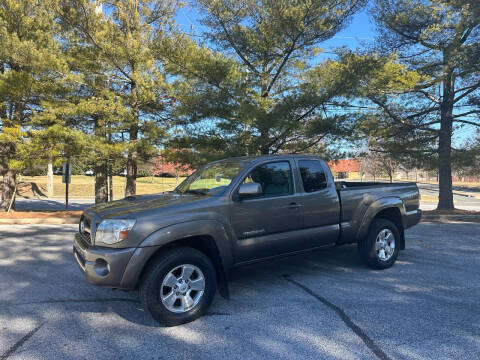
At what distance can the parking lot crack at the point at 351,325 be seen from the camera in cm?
289

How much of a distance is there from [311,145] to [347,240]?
23.4ft

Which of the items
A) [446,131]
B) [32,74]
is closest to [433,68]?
[446,131]

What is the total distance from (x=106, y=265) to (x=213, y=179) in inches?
69.9

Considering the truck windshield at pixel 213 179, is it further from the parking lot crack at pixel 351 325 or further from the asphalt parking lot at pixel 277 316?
the parking lot crack at pixel 351 325

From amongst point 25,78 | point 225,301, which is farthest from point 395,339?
point 25,78

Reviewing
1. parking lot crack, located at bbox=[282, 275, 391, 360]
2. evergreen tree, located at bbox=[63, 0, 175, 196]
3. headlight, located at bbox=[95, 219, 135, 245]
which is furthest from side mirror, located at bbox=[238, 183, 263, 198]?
evergreen tree, located at bbox=[63, 0, 175, 196]

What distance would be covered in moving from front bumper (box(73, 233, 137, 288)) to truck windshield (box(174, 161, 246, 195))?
129 centimetres

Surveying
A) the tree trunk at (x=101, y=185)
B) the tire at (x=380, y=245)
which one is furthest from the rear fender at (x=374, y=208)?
the tree trunk at (x=101, y=185)

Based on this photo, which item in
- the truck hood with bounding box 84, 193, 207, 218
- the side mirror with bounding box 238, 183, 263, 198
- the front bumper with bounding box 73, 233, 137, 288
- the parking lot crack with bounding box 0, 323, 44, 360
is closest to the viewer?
the parking lot crack with bounding box 0, 323, 44, 360

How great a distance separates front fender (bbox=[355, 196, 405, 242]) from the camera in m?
5.04

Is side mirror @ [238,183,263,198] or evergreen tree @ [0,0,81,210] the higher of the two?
evergreen tree @ [0,0,81,210]

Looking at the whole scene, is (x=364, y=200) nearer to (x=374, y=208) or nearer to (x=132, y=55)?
(x=374, y=208)

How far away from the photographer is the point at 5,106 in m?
12.4

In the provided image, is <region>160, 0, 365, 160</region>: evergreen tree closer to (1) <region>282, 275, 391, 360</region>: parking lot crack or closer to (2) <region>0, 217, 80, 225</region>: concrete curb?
(2) <region>0, 217, 80, 225</region>: concrete curb
